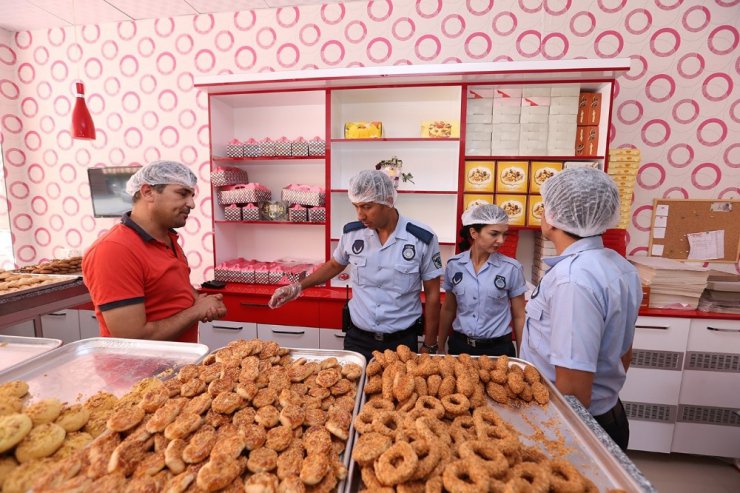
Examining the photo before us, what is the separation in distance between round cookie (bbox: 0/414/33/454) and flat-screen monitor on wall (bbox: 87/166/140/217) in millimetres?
3703

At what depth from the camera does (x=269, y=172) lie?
3.69 m

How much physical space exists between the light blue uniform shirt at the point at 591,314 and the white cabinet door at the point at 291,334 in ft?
6.78

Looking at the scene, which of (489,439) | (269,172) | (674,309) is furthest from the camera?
(269,172)

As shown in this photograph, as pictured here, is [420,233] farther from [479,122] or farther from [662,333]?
[662,333]

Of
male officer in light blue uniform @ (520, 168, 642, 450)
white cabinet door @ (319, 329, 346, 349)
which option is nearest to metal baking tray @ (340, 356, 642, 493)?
male officer in light blue uniform @ (520, 168, 642, 450)

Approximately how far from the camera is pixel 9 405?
3.27ft

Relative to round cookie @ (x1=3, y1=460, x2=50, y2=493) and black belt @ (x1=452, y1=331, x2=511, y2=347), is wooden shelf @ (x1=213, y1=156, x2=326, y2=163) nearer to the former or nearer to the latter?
black belt @ (x1=452, y1=331, x2=511, y2=347)

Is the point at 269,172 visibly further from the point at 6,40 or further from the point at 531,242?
the point at 6,40

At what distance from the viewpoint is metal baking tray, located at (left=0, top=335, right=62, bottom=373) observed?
1.44m

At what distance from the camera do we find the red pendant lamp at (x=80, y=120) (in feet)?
8.82

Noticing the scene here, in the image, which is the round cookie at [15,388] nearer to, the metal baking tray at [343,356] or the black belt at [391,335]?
the metal baking tray at [343,356]

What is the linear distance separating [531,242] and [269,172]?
2.70m

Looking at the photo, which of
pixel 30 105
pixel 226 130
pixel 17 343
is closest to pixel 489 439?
pixel 17 343

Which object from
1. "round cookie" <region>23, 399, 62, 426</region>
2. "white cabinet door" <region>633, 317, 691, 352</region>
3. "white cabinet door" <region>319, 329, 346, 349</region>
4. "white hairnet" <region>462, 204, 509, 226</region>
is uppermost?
"white hairnet" <region>462, 204, 509, 226</region>
